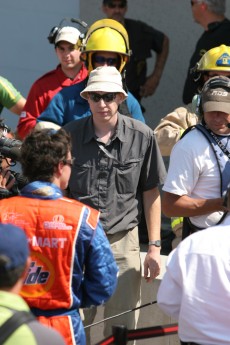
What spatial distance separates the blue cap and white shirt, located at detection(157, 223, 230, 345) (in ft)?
2.90

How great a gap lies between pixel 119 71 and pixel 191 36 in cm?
336

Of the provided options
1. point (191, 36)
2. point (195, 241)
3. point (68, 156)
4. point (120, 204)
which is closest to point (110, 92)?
point (120, 204)

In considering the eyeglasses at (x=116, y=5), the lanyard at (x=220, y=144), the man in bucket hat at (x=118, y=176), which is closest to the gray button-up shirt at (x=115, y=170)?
the man in bucket hat at (x=118, y=176)

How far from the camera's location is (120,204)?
5.86 m

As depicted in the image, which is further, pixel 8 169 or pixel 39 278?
pixel 8 169

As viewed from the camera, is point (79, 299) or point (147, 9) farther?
point (147, 9)

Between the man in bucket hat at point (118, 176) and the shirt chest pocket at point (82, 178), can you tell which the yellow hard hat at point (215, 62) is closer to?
the man in bucket hat at point (118, 176)

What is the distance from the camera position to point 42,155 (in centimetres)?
470

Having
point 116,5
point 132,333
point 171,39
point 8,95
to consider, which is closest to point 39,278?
point 132,333

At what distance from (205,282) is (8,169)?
2.12 meters

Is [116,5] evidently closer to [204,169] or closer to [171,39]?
[171,39]

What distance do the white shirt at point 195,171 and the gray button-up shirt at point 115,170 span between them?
453 mm

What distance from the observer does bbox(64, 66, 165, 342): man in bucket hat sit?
5832 mm

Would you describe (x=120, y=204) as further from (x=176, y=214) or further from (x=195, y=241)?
(x=195, y=241)
